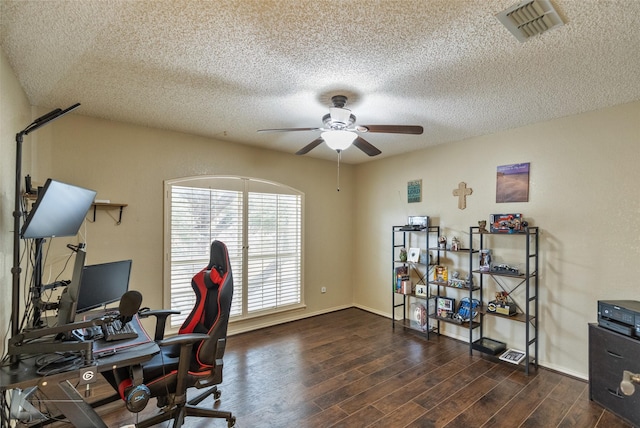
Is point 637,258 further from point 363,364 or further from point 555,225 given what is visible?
point 363,364

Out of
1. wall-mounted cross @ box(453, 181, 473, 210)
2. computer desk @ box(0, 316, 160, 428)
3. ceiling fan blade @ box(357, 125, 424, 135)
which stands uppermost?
ceiling fan blade @ box(357, 125, 424, 135)

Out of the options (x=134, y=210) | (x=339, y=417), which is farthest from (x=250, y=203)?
(x=339, y=417)

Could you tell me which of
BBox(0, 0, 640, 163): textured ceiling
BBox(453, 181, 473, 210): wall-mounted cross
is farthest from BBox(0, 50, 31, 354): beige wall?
BBox(453, 181, 473, 210): wall-mounted cross

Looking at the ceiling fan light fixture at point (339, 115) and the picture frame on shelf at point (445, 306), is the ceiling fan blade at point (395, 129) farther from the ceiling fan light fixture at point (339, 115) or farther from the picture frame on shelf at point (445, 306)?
the picture frame on shelf at point (445, 306)

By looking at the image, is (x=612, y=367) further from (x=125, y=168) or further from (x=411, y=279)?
(x=125, y=168)

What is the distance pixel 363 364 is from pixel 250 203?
2.41m

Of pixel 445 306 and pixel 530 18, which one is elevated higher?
pixel 530 18

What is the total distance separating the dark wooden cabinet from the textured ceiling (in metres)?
1.99

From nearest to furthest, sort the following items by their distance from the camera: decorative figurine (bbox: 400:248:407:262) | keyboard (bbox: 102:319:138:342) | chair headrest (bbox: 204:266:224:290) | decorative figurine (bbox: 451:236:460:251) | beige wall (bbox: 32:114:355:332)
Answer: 1. keyboard (bbox: 102:319:138:342)
2. chair headrest (bbox: 204:266:224:290)
3. beige wall (bbox: 32:114:355:332)
4. decorative figurine (bbox: 451:236:460:251)
5. decorative figurine (bbox: 400:248:407:262)

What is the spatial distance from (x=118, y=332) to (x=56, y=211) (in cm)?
85

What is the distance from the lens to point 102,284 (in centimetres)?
240

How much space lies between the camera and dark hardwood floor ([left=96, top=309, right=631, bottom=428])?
231 centimetres

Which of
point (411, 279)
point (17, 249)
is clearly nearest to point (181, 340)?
point (17, 249)

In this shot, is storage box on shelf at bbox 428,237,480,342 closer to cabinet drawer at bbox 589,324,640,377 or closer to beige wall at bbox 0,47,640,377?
beige wall at bbox 0,47,640,377
